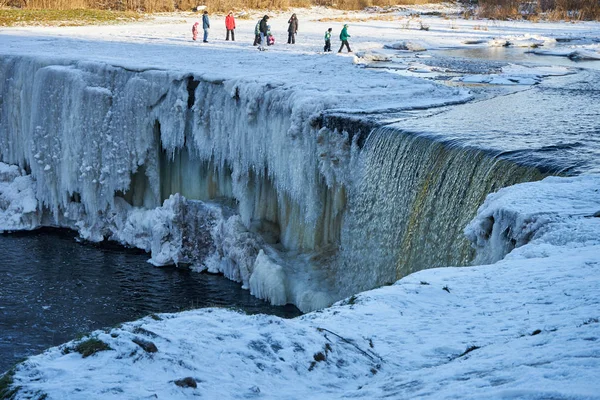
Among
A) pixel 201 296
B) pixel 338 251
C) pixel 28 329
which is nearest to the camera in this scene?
pixel 28 329

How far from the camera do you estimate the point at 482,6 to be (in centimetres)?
4700

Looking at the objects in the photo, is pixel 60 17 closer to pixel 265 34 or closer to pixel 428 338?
pixel 265 34

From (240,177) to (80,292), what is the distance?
4066mm

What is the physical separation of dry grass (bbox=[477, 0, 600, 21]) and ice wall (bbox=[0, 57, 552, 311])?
29220 millimetres

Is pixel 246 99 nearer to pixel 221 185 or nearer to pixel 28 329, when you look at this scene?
pixel 221 185

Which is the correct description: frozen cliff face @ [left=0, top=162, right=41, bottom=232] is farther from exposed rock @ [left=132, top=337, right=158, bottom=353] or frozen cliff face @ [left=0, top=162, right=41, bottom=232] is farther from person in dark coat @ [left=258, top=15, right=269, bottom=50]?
exposed rock @ [left=132, top=337, right=158, bottom=353]

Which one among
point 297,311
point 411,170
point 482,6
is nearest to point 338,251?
point 297,311

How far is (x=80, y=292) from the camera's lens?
15.9 meters

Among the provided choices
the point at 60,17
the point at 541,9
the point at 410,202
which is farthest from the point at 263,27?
the point at 541,9

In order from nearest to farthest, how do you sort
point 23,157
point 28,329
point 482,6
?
1. point 28,329
2. point 23,157
3. point 482,6

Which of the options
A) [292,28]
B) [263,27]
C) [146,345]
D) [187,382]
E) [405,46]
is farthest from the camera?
[405,46]

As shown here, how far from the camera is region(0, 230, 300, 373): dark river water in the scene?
546 inches

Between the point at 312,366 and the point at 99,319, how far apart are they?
9532 mm

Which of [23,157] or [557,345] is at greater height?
[557,345]
